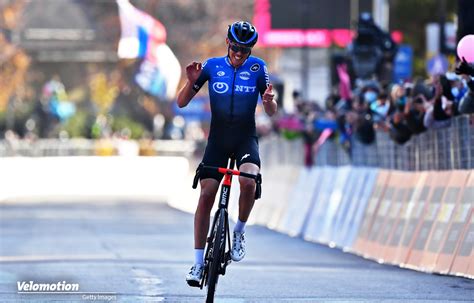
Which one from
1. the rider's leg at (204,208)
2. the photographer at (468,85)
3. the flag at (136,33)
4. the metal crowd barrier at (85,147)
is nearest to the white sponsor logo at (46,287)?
the rider's leg at (204,208)

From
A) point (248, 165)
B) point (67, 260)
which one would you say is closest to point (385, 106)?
point (67, 260)

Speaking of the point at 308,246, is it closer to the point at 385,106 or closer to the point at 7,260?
the point at 385,106

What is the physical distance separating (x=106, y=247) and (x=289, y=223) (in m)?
5.69

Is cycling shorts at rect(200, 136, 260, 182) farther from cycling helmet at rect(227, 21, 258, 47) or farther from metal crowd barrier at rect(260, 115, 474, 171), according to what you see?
metal crowd barrier at rect(260, 115, 474, 171)

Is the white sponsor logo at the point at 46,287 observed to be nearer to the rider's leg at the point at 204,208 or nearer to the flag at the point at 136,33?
the rider's leg at the point at 204,208

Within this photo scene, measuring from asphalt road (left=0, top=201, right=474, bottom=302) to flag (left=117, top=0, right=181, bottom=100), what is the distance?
2837 cm

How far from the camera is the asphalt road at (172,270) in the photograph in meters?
14.5

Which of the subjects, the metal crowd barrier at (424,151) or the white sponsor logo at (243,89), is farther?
the metal crowd barrier at (424,151)

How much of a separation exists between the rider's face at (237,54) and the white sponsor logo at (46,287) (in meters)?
2.63

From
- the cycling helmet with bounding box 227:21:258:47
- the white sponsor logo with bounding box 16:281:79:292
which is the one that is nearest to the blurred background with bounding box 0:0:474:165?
the cycling helmet with bounding box 227:21:258:47

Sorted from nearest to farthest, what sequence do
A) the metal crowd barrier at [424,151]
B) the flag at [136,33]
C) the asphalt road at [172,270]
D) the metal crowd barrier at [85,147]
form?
the asphalt road at [172,270], the metal crowd barrier at [424,151], the flag at [136,33], the metal crowd barrier at [85,147]

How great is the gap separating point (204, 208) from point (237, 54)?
123 cm
